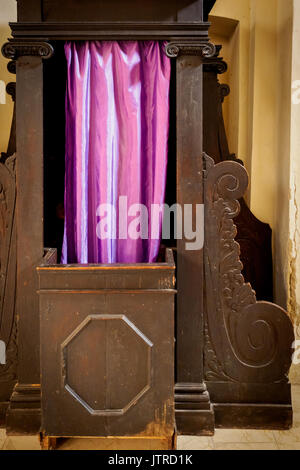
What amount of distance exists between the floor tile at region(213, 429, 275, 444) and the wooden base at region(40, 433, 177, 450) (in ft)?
1.05

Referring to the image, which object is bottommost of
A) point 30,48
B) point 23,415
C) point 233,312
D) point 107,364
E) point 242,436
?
point 242,436

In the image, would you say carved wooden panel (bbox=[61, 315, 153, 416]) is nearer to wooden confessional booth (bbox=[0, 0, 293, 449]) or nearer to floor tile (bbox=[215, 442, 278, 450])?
wooden confessional booth (bbox=[0, 0, 293, 449])

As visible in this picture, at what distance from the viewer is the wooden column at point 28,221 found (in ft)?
9.82

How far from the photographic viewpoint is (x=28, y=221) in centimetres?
307

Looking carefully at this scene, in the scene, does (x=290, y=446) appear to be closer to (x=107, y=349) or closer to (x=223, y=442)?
(x=223, y=442)

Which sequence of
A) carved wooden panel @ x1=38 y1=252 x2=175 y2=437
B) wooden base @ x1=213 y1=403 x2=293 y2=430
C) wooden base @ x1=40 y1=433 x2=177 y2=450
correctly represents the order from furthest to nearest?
wooden base @ x1=213 y1=403 x2=293 y2=430 < wooden base @ x1=40 y1=433 x2=177 y2=450 < carved wooden panel @ x1=38 y1=252 x2=175 y2=437

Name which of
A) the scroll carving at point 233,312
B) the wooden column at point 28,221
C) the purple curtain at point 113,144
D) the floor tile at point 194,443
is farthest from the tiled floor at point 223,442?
the purple curtain at point 113,144

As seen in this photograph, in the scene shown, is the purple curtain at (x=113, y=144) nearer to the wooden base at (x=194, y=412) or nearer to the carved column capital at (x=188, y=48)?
the carved column capital at (x=188, y=48)

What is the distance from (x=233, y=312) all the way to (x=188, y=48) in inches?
63.9

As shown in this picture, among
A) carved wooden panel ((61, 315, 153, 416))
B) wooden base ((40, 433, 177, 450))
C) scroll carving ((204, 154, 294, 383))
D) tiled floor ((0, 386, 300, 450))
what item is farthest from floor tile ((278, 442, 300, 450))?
carved wooden panel ((61, 315, 153, 416))

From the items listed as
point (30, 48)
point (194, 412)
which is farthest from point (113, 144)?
point (194, 412)

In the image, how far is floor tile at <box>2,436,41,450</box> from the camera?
9.55ft

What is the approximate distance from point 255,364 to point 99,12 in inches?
92.5

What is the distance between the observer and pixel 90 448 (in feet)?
9.50
